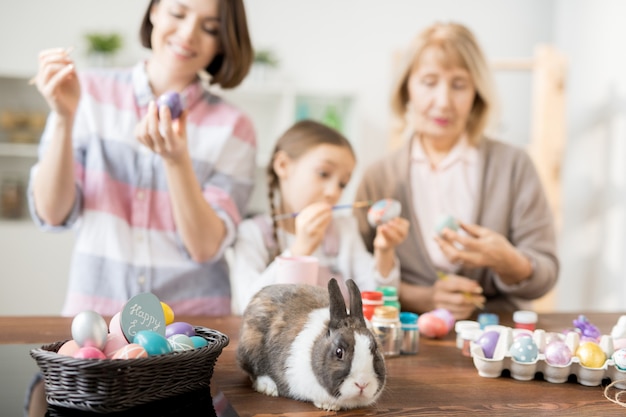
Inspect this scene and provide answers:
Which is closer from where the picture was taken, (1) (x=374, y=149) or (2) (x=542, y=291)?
(2) (x=542, y=291)

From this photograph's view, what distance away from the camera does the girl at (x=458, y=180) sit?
1842 mm

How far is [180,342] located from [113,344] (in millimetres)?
88

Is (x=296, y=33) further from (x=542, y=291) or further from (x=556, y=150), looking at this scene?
(x=542, y=291)

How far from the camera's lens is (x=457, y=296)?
1.67 meters

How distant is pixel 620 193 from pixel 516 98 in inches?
45.0

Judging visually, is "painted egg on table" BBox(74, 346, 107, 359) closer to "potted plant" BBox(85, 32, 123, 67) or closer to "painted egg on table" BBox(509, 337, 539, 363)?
"painted egg on table" BBox(509, 337, 539, 363)

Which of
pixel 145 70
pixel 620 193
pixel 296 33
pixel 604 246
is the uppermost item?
pixel 296 33

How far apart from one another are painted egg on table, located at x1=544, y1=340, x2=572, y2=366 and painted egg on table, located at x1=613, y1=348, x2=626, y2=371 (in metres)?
0.07

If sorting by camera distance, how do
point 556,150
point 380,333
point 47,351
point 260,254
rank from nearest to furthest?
point 47,351 < point 380,333 < point 260,254 < point 556,150

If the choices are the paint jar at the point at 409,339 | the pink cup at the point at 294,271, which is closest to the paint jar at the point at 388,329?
the paint jar at the point at 409,339

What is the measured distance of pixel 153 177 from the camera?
5.64 ft

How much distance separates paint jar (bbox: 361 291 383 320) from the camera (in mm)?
1295

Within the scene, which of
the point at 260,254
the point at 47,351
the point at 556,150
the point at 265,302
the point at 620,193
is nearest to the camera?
the point at 47,351

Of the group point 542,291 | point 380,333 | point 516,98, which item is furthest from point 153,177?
point 516,98
